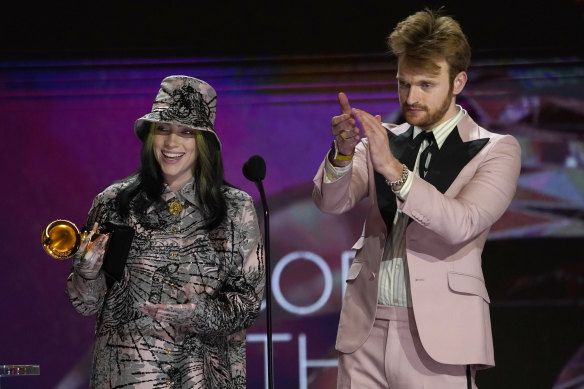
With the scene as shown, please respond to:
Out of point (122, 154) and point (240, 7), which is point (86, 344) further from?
point (240, 7)

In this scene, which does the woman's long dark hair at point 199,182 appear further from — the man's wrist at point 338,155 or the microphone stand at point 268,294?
the man's wrist at point 338,155

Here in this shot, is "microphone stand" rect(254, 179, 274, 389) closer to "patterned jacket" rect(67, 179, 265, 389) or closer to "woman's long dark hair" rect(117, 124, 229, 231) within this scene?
"patterned jacket" rect(67, 179, 265, 389)

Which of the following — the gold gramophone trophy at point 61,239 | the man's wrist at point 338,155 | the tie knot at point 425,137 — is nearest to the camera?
the gold gramophone trophy at point 61,239

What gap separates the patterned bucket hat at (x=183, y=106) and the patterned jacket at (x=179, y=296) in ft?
0.72

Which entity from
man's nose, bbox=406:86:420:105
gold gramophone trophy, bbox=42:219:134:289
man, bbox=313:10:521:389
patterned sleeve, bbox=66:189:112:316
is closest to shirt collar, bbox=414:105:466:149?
man, bbox=313:10:521:389

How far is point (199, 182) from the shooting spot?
2967 mm

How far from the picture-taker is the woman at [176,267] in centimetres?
272

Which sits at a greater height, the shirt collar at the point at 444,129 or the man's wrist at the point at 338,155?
the shirt collar at the point at 444,129

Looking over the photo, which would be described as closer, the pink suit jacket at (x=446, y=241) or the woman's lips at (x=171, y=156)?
the pink suit jacket at (x=446, y=241)

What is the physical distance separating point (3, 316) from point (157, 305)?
2.49 metres

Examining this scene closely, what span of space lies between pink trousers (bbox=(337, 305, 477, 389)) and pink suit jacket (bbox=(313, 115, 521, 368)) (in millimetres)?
40

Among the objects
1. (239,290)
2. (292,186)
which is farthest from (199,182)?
(292,186)

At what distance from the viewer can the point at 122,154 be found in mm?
4840

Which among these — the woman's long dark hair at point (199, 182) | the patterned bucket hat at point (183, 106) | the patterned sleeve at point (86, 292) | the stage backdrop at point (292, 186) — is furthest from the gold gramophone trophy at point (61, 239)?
the stage backdrop at point (292, 186)
